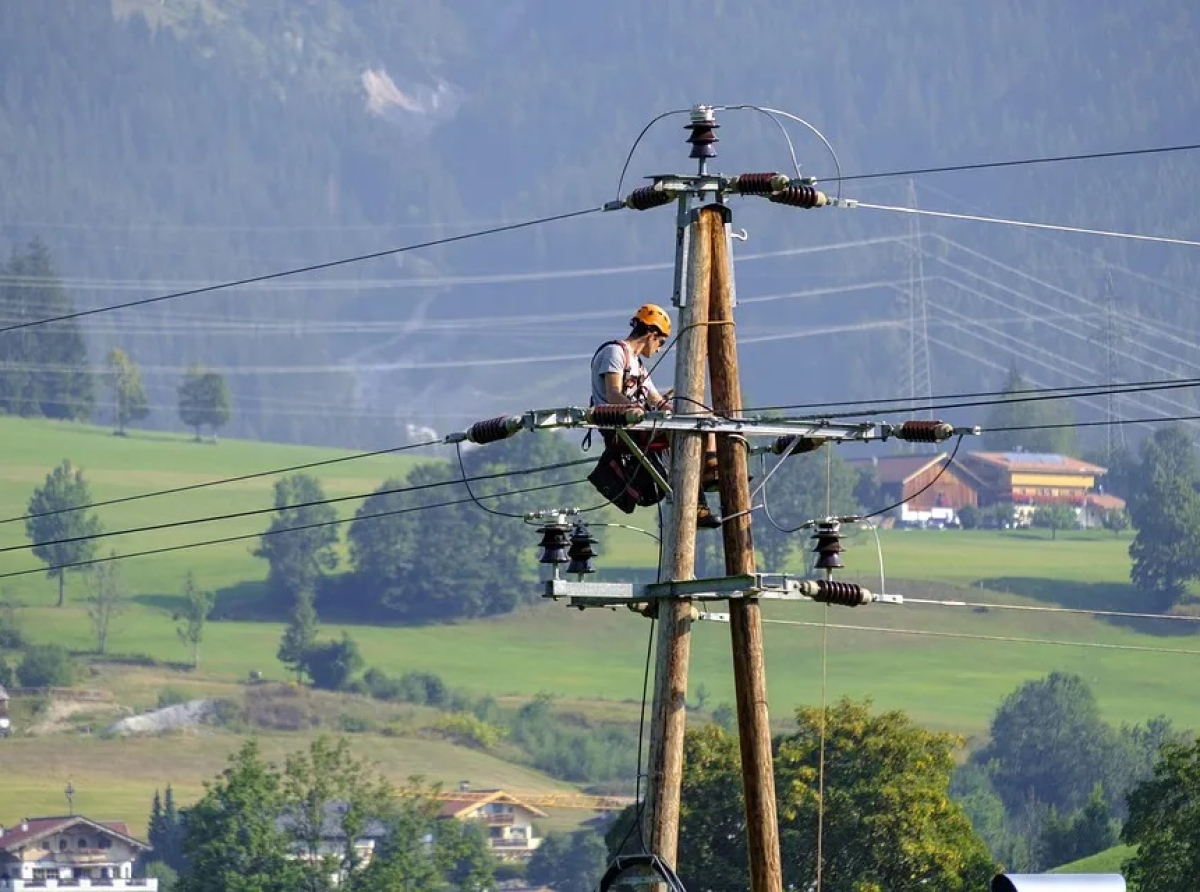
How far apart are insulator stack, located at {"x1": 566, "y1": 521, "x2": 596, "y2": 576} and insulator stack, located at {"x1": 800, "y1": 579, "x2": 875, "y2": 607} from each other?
1.91 metres

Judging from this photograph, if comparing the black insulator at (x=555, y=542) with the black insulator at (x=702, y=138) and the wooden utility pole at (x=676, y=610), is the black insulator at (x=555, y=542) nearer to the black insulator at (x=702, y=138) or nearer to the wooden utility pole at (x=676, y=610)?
the wooden utility pole at (x=676, y=610)

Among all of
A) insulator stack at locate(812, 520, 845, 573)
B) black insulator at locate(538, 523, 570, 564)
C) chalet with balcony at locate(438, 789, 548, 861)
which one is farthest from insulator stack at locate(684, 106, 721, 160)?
chalet with balcony at locate(438, 789, 548, 861)

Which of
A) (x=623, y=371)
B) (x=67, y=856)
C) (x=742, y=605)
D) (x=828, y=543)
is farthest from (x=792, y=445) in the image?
(x=67, y=856)

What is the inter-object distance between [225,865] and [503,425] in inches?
4178

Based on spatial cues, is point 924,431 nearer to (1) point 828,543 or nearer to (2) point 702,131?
(1) point 828,543

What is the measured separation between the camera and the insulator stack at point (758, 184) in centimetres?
2517

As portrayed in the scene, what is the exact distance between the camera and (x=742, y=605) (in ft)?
78.2

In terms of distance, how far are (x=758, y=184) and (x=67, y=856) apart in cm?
17078

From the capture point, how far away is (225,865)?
128375 mm

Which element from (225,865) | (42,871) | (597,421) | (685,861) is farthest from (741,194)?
(42,871)

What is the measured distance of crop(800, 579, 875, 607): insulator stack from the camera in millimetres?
23938

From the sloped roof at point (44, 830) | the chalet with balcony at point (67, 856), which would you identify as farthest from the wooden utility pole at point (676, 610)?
the sloped roof at point (44, 830)

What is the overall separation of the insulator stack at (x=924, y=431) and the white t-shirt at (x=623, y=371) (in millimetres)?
2308

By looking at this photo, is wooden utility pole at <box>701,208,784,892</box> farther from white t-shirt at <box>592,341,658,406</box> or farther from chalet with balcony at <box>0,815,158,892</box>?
chalet with balcony at <box>0,815,158,892</box>
